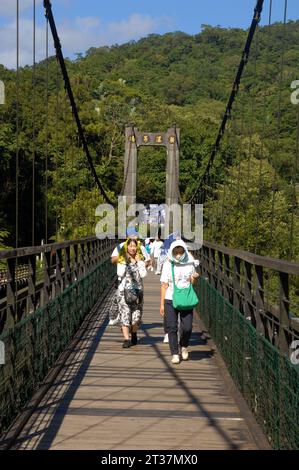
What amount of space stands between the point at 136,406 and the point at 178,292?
1.71 metres

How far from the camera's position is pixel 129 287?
23.6 ft

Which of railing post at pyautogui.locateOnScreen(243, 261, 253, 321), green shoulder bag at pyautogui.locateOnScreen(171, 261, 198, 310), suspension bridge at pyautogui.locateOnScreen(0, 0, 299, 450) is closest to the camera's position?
suspension bridge at pyautogui.locateOnScreen(0, 0, 299, 450)

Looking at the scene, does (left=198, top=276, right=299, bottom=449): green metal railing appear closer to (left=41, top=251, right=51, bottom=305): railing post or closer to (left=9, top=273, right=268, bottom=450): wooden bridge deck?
(left=9, top=273, right=268, bottom=450): wooden bridge deck

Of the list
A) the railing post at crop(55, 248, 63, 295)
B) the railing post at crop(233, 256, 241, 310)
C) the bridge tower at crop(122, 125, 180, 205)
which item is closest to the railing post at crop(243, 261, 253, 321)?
the railing post at crop(233, 256, 241, 310)

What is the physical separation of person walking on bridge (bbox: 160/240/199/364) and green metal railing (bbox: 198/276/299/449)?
300 millimetres

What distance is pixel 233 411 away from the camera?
4508mm

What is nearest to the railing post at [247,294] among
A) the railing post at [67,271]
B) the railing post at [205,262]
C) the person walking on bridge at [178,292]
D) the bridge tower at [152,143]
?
the person walking on bridge at [178,292]

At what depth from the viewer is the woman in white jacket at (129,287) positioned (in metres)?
7.19

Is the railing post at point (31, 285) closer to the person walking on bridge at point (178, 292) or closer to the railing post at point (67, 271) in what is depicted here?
the person walking on bridge at point (178, 292)

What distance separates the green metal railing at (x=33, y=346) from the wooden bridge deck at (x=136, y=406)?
0.39ft

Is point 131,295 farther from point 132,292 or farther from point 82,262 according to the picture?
point 82,262

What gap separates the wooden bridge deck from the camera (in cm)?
374
